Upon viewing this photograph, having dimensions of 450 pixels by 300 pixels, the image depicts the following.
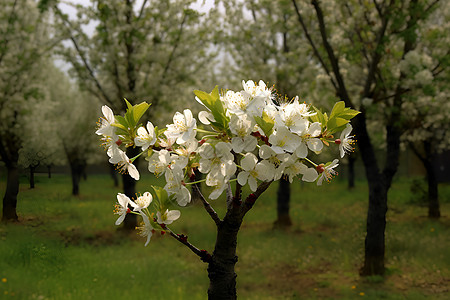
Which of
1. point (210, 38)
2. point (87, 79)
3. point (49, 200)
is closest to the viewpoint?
point (49, 200)

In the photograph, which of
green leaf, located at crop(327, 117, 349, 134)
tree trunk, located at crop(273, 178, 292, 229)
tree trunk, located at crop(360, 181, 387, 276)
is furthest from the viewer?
tree trunk, located at crop(273, 178, 292, 229)

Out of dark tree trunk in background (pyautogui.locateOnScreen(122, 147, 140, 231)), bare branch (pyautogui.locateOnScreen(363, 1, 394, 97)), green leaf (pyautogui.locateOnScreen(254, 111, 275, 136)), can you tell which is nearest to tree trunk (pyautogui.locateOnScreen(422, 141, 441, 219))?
bare branch (pyautogui.locateOnScreen(363, 1, 394, 97))

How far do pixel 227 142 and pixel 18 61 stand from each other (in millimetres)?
13409

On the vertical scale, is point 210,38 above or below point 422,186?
above

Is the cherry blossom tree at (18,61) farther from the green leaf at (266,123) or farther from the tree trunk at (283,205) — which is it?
the green leaf at (266,123)

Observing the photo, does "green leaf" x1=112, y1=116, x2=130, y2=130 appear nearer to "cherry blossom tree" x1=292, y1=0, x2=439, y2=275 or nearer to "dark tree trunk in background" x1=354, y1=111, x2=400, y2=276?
"cherry blossom tree" x1=292, y1=0, x2=439, y2=275

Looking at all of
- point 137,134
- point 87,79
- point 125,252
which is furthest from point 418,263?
point 87,79

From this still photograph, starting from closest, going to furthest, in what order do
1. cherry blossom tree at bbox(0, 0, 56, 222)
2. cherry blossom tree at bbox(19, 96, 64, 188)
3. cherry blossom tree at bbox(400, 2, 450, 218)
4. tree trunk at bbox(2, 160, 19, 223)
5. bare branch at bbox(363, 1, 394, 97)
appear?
cherry blossom tree at bbox(19, 96, 64, 188), tree trunk at bbox(2, 160, 19, 223), bare branch at bbox(363, 1, 394, 97), cherry blossom tree at bbox(400, 2, 450, 218), cherry blossom tree at bbox(0, 0, 56, 222)

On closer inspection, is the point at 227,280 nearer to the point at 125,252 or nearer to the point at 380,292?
the point at 380,292

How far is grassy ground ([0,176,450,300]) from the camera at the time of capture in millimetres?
3959

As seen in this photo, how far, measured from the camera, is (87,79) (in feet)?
43.4

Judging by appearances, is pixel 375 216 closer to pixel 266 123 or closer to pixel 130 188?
pixel 266 123

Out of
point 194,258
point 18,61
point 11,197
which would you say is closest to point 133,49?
point 18,61

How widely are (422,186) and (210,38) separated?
36.6 ft
